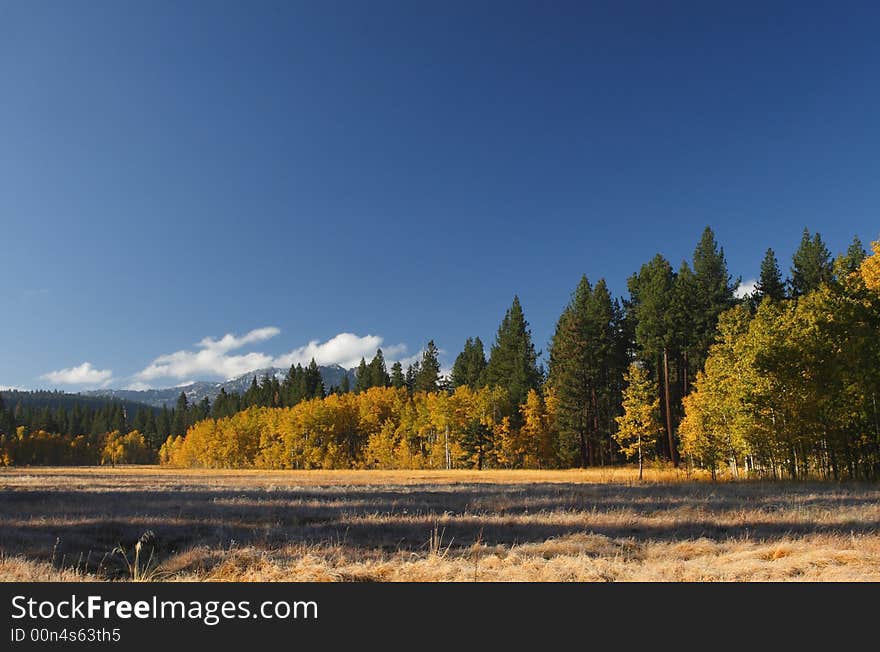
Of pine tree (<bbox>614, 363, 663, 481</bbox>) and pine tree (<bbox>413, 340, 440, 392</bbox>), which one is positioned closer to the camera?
pine tree (<bbox>614, 363, 663, 481</bbox>)

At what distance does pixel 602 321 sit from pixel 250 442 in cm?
7866

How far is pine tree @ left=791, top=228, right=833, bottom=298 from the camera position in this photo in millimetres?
56656

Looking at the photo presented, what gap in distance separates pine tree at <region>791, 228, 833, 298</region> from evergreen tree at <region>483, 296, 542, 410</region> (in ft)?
120

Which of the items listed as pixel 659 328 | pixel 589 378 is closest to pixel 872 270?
pixel 659 328

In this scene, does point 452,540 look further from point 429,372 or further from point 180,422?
point 180,422

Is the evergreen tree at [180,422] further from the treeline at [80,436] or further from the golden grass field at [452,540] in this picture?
the golden grass field at [452,540]

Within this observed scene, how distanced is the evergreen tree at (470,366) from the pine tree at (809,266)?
1898 inches

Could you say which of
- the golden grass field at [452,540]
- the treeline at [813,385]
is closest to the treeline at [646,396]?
the treeline at [813,385]

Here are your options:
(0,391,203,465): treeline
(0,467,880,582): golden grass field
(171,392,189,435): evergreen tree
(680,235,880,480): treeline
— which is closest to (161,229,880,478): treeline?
(680,235,880,480): treeline

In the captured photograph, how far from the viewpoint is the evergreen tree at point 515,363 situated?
82.4 metres

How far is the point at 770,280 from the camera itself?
197 feet

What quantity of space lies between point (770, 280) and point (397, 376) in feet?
268

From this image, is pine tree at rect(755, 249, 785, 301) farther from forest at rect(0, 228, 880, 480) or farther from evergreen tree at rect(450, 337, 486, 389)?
evergreen tree at rect(450, 337, 486, 389)

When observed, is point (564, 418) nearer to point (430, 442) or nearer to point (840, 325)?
point (430, 442)
